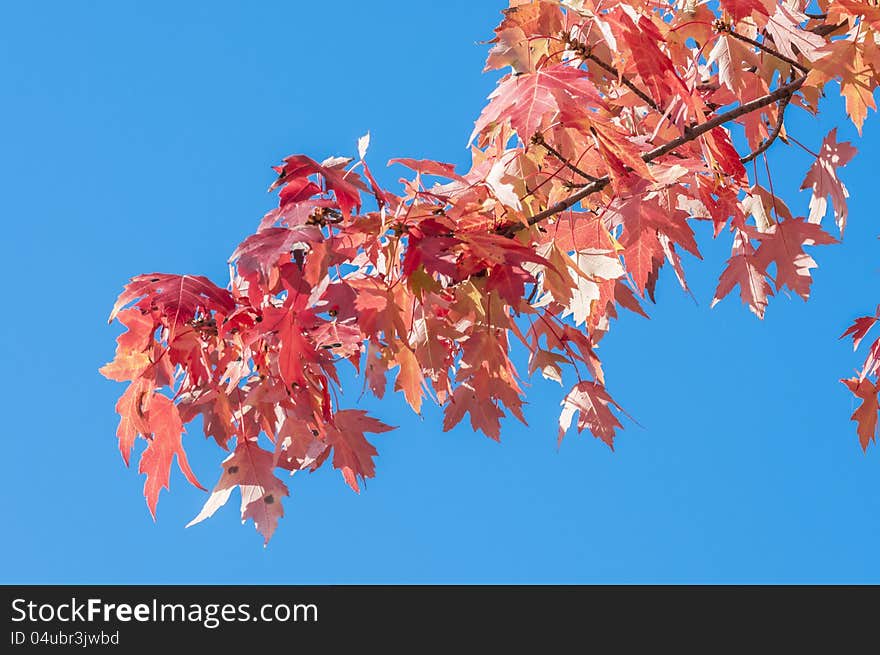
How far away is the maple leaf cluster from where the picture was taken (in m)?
1.81

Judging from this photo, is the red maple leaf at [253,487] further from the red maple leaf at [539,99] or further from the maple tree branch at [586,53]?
the maple tree branch at [586,53]

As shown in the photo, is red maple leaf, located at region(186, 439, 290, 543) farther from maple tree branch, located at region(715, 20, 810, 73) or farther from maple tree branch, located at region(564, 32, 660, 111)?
maple tree branch, located at region(715, 20, 810, 73)

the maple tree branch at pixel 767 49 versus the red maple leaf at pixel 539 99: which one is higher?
the maple tree branch at pixel 767 49

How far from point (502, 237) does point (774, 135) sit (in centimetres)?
78

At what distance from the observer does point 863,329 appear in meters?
2.90

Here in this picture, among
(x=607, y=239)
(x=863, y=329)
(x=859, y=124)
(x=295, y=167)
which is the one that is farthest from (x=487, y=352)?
(x=863, y=329)

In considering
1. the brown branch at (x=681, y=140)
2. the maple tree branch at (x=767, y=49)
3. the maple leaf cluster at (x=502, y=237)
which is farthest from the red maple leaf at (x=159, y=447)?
the maple tree branch at (x=767, y=49)

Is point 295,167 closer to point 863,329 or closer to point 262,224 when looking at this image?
point 262,224

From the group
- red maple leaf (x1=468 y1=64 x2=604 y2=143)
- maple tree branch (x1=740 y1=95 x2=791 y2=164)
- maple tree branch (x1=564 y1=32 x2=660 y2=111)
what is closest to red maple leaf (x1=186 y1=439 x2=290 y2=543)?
red maple leaf (x1=468 y1=64 x2=604 y2=143)

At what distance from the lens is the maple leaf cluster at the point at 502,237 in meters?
1.81

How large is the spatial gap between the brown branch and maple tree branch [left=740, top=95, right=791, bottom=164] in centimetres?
4

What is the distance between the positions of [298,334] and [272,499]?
0.49 metres

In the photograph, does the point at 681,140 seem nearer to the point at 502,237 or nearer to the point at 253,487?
the point at 502,237

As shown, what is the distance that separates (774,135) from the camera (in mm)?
2156
